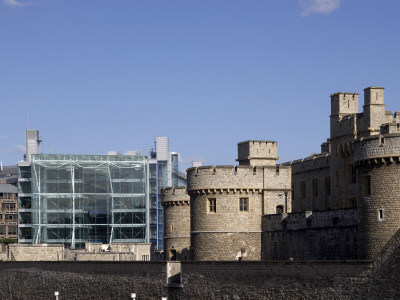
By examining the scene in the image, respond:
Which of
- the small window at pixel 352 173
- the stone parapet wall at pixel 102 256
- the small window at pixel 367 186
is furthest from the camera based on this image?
the stone parapet wall at pixel 102 256

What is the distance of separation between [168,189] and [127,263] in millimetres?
15917

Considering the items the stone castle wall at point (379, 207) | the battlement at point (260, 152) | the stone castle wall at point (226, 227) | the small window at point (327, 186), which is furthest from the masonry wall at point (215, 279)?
the small window at point (327, 186)

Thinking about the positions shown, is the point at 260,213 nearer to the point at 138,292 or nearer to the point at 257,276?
the point at 138,292

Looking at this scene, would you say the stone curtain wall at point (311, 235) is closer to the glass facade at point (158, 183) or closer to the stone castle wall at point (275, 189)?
the stone castle wall at point (275, 189)

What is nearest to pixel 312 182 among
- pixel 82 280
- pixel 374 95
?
pixel 374 95

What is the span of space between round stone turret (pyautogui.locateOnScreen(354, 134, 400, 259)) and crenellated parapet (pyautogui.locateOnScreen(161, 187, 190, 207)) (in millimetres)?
26383

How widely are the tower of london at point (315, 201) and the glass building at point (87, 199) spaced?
37275 mm

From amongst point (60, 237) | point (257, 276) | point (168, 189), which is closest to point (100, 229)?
point (60, 237)

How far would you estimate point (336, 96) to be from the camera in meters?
55.8

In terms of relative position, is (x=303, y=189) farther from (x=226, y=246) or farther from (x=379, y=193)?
(x=379, y=193)

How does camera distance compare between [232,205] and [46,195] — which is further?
[46,195]

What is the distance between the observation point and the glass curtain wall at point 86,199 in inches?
3873

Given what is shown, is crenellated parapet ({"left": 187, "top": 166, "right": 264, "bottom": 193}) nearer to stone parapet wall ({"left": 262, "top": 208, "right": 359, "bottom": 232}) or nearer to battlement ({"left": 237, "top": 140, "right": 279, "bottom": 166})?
stone parapet wall ({"left": 262, "top": 208, "right": 359, "bottom": 232})

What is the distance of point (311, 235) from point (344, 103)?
11488 mm
